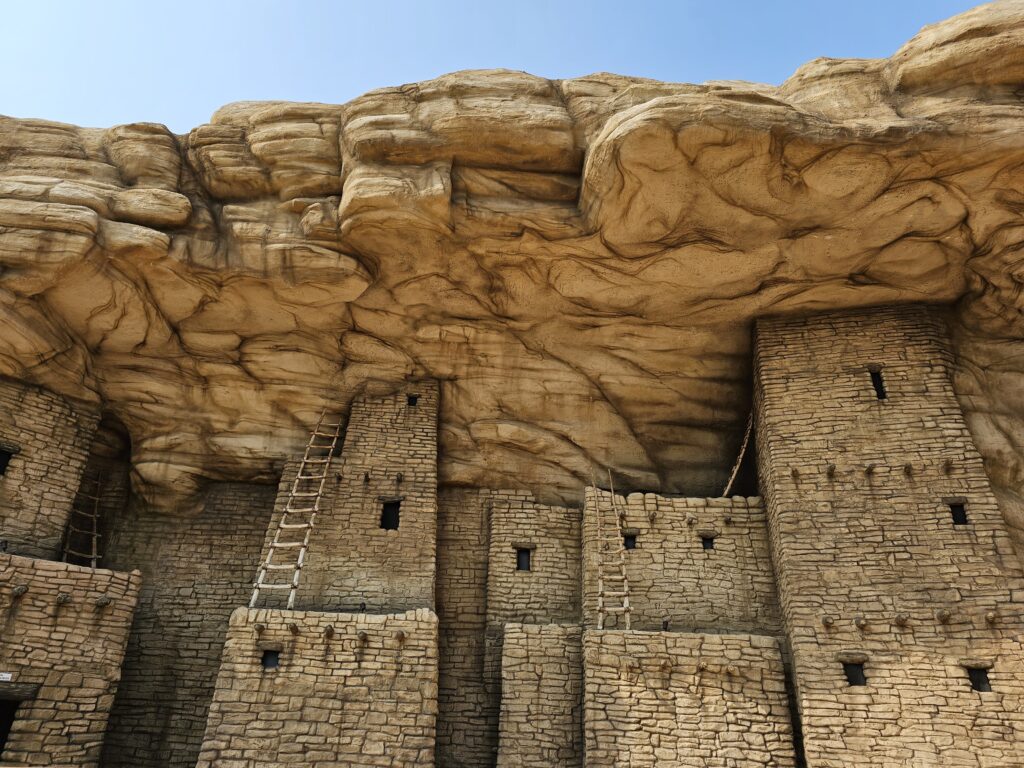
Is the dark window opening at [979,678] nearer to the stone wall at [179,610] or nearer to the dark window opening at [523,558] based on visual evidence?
the dark window opening at [523,558]

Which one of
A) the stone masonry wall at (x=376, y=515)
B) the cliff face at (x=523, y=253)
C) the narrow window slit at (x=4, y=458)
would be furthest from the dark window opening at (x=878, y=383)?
the narrow window slit at (x=4, y=458)

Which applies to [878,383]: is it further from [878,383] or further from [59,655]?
[59,655]

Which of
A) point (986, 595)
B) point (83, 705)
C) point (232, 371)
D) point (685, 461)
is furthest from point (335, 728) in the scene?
point (986, 595)

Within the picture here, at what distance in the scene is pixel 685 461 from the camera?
12227 millimetres

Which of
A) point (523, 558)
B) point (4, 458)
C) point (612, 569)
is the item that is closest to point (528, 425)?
point (523, 558)

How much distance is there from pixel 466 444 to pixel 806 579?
5402 millimetres

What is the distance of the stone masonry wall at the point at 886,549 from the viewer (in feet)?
26.2

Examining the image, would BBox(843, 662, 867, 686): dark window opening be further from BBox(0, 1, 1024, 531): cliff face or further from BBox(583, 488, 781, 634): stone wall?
BBox(0, 1, 1024, 531): cliff face

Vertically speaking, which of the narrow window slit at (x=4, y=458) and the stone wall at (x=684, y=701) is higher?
the narrow window slit at (x=4, y=458)

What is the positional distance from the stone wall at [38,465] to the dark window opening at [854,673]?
10.3m

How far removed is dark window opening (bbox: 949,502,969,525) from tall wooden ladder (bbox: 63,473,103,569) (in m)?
11.5

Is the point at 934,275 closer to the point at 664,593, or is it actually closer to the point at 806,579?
the point at 806,579

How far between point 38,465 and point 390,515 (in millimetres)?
4971

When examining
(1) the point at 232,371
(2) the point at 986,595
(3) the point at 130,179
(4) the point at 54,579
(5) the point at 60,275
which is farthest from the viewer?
(1) the point at 232,371
